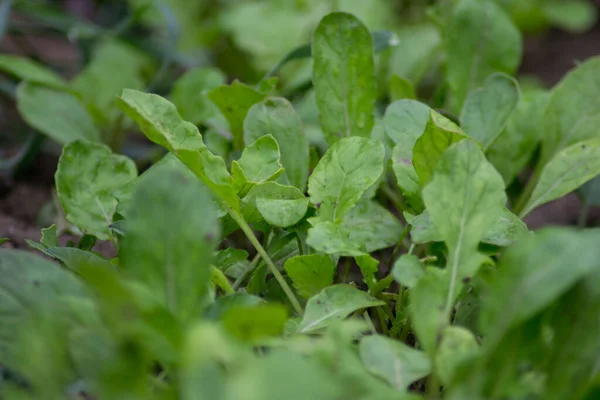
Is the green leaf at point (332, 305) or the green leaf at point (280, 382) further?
the green leaf at point (332, 305)

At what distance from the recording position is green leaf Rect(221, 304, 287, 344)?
0.37 m

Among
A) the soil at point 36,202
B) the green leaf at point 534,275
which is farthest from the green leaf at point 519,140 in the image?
the green leaf at point 534,275

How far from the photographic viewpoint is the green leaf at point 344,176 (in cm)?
57

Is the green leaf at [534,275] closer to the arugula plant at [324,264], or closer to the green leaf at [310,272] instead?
the arugula plant at [324,264]

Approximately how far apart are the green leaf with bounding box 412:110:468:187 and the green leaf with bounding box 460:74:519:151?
0.39 feet

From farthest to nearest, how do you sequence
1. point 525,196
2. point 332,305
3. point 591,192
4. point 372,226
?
point 591,192 < point 525,196 < point 372,226 < point 332,305

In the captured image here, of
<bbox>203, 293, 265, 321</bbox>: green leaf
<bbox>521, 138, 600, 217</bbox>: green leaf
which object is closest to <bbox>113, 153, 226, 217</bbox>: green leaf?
<bbox>203, 293, 265, 321</bbox>: green leaf

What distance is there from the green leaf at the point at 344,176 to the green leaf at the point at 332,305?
0.23 ft

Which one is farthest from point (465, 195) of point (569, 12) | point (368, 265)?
point (569, 12)

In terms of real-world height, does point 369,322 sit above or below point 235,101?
below

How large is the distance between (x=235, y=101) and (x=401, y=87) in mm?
216

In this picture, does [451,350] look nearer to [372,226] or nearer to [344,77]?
[372,226]

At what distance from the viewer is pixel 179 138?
1.86ft

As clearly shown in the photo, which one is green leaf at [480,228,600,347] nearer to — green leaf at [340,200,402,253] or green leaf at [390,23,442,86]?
green leaf at [340,200,402,253]
